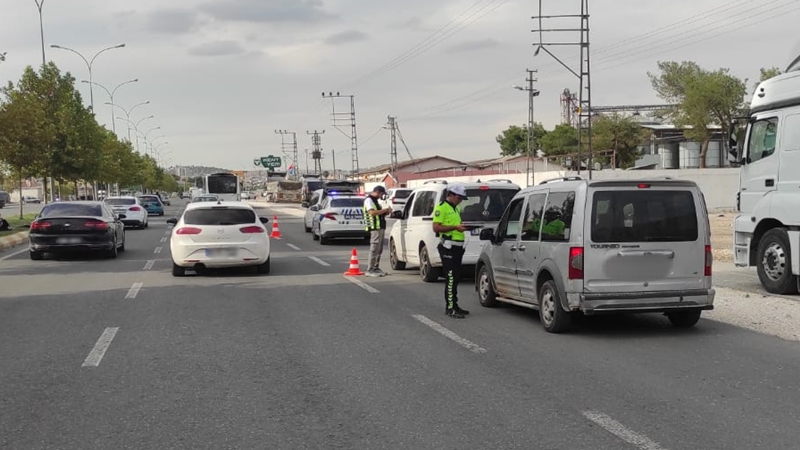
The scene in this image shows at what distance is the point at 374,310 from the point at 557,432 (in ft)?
19.3

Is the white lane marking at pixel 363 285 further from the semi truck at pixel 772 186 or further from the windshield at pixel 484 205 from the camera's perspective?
the semi truck at pixel 772 186

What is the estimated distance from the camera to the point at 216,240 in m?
15.2

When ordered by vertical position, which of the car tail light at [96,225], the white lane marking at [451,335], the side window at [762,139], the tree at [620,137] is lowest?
the white lane marking at [451,335]

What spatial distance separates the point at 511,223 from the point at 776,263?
495 cm

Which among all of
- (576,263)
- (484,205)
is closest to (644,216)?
(576,263)

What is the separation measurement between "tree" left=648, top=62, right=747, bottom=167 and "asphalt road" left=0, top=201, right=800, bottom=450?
51.8 meters

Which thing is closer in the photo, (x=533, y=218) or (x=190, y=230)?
(x=533, y=218)

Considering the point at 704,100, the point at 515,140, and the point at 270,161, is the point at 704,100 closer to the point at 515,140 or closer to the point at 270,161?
the point at 515,140

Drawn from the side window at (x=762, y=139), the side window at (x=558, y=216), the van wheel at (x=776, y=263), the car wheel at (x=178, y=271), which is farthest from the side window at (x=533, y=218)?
the car wheel at (x=178, y=271)

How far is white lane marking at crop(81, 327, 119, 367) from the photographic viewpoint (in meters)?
7.72

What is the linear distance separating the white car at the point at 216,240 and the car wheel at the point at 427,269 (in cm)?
332

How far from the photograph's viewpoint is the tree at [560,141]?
95188 millimetres

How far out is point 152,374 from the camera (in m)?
7.18

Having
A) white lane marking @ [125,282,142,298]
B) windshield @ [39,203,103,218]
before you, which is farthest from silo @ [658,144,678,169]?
white lane marking @ [125,282,142,298]
